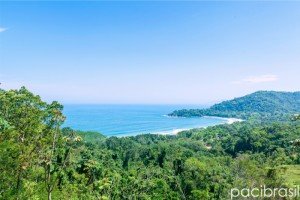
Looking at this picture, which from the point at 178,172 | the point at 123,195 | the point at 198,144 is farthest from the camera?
the point at 198,144

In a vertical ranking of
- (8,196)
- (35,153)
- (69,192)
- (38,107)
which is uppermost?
(38,107)

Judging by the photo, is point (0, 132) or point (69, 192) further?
point (69, 192)

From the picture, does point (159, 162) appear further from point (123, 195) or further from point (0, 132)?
point (0, 132)

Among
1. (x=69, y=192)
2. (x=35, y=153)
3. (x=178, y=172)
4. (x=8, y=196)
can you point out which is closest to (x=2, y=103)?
(x=35, y=153)

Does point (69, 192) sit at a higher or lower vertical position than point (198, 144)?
higher

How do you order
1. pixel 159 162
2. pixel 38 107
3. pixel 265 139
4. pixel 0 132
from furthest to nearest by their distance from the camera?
pixel 265 139
pixel 159 162
pixel 38 107
pixel 0 132

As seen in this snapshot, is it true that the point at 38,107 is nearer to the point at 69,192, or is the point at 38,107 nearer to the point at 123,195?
the point at 69,192
